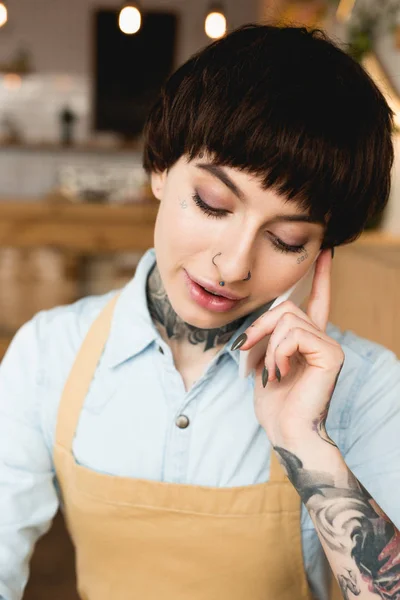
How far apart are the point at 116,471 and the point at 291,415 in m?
0.36

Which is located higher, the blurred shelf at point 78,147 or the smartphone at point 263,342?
the smartphone at point 263,342

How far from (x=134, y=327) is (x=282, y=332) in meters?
0.32

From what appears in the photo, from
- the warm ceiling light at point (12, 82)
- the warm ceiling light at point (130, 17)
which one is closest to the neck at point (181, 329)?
the warm ceiling light at point (130, 17)

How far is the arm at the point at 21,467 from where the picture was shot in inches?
45.1

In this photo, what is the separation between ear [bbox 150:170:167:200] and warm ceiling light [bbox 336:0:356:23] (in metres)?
2.83

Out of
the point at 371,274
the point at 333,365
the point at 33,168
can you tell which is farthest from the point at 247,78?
the point at 33,168

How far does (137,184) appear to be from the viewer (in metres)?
7.37

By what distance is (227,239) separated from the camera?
1.01 m

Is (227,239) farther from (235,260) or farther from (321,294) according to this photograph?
(321,294)

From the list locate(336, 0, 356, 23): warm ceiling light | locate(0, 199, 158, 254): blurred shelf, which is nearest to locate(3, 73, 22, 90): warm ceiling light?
locate(336, 0, 356, 23): warm ceiling light

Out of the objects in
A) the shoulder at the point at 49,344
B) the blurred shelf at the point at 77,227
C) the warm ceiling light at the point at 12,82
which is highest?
the shoulder at the point at 49,344

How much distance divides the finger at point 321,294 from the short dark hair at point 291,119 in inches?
2.2

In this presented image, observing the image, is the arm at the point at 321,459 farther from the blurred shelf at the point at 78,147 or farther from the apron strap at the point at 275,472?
the blurred shelf at the point at 78,147

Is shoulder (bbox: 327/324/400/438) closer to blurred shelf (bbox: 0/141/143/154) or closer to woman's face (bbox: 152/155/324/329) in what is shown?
woman's face (bbox: 152/155/324/329)
